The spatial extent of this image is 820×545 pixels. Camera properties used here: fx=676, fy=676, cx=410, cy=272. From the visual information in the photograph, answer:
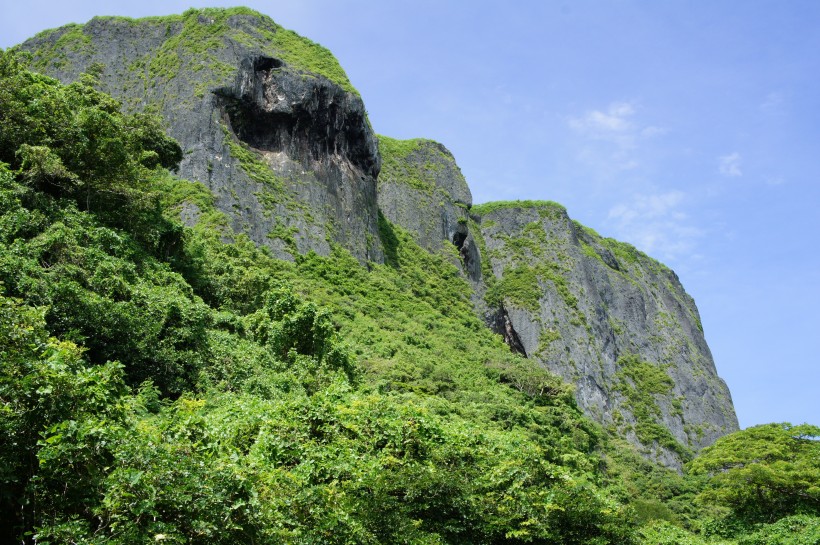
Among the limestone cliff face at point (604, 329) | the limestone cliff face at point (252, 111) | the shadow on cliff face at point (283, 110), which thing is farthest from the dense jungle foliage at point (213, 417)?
the limestone cliff face at point (604, 329)

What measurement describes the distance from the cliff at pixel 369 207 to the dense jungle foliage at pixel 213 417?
12118 millimetres

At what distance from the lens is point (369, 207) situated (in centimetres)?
6119

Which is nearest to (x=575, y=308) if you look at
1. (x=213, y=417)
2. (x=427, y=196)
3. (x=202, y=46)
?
(x=427, y=196)

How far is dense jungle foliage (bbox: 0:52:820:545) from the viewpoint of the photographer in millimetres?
8094

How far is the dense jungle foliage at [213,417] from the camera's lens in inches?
319

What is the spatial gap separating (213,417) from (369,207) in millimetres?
48049

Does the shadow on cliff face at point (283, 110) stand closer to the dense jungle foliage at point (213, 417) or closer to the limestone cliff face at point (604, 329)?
the dense jungle foliage at point (213, 417)

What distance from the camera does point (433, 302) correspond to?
61.8 meters

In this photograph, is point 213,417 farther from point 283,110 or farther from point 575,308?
point 575,308

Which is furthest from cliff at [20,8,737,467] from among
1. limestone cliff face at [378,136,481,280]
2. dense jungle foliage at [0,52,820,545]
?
dense jungle foliage at [0,52,820,545]

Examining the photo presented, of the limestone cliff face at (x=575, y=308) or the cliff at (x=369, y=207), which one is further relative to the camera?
the limestone cliff face at (x=575, y=308)

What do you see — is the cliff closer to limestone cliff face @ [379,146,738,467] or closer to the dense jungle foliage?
limestone cliff face @ [379,146,738,467]

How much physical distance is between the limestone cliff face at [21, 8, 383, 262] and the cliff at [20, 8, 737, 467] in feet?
0.47

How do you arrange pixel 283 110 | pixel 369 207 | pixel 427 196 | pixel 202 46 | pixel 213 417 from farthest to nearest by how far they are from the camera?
pixel 427 196 → pixel 369 207 → pixel 202 46 → pixel 283 110 → pixel 213 417
